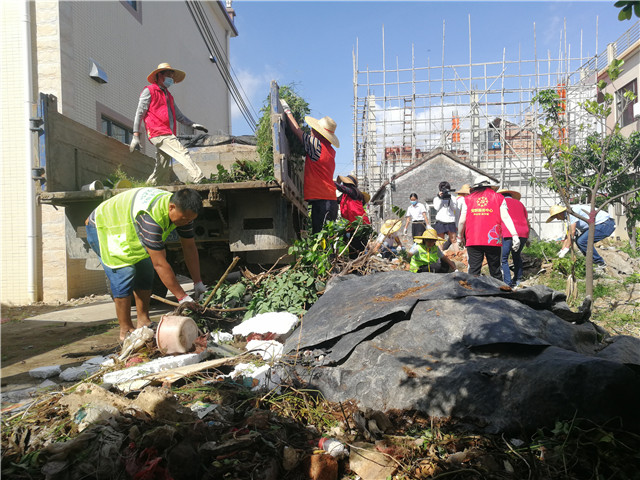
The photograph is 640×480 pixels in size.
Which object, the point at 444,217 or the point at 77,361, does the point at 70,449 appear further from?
the point at 444,217

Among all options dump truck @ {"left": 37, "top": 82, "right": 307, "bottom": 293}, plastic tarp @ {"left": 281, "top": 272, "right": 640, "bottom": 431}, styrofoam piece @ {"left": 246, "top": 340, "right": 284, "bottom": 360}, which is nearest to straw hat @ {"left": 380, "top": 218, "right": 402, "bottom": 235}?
dump truck @ {"left": 37, "top": 82, "right": 307, "bottom": 293}

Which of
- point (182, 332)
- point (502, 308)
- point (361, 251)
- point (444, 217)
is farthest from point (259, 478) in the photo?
point (444, 217)

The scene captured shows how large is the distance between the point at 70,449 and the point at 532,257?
28.9 ft

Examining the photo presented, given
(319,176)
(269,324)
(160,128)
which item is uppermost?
(160,128)

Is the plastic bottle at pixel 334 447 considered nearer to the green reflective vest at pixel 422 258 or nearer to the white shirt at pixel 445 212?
the green reflective vest at pixel 422 258

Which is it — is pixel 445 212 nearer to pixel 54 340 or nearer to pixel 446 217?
pixel 446 217

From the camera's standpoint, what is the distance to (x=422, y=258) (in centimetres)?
527

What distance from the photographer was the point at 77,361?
11.1 feet

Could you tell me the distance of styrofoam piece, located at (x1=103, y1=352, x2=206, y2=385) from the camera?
2.62m

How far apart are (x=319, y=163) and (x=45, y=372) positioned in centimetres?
340

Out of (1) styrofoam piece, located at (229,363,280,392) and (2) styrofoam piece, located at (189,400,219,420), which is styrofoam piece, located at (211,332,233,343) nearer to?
(1) styrofoam piece, located at (229,363,280,392)

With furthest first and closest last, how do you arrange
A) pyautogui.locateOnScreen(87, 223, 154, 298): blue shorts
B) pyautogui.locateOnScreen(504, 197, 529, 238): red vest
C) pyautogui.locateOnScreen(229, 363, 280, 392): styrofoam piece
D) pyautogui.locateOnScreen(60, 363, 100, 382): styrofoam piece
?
1. pyautogui.locateOnScreen(504, 197, 529, 238): red vest
2. pyautogui.locateOnScreen(87, 223, 154, 298): blue shorts
3. pyautogui.locateOnScreen(60, 363, 100, 382): styrofoam piece
4. pyautogui.locateOnScreen(229, 363, 280, 392): styrofoam piece

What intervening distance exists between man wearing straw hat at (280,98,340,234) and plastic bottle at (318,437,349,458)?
335 centimetres

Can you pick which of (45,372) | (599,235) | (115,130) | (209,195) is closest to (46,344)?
(45,372)
